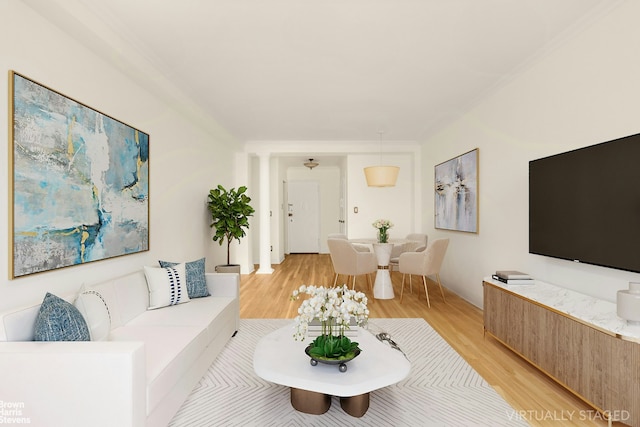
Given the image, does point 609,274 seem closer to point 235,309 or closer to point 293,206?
point 235,309

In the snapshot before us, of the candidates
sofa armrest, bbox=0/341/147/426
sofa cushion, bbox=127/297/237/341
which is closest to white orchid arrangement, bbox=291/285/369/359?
sofa armrest, bbox=0/341/147/426

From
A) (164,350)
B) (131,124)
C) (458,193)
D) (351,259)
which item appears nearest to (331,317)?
(164,350)

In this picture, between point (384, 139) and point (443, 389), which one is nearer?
point (443, 389)

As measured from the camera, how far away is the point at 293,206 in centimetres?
977

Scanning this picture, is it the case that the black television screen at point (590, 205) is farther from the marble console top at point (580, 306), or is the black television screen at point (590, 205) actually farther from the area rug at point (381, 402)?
the area rug at point (381, 402)

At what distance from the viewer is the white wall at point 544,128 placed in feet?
7.14

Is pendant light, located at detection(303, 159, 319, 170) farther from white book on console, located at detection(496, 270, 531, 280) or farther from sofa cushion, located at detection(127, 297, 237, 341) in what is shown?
white book on console, located at detection(496, 270, 531, 280)

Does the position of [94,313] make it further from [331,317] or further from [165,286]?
[331,317]

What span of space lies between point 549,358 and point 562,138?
1.70 meters

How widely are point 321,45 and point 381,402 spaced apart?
2.68 metres

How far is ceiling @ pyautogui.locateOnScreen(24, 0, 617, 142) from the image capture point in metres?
2.19

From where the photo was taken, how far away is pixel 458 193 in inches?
182

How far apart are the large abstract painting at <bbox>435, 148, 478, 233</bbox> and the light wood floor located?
84 cm

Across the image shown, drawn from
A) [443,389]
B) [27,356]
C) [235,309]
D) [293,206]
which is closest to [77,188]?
[27,356]
